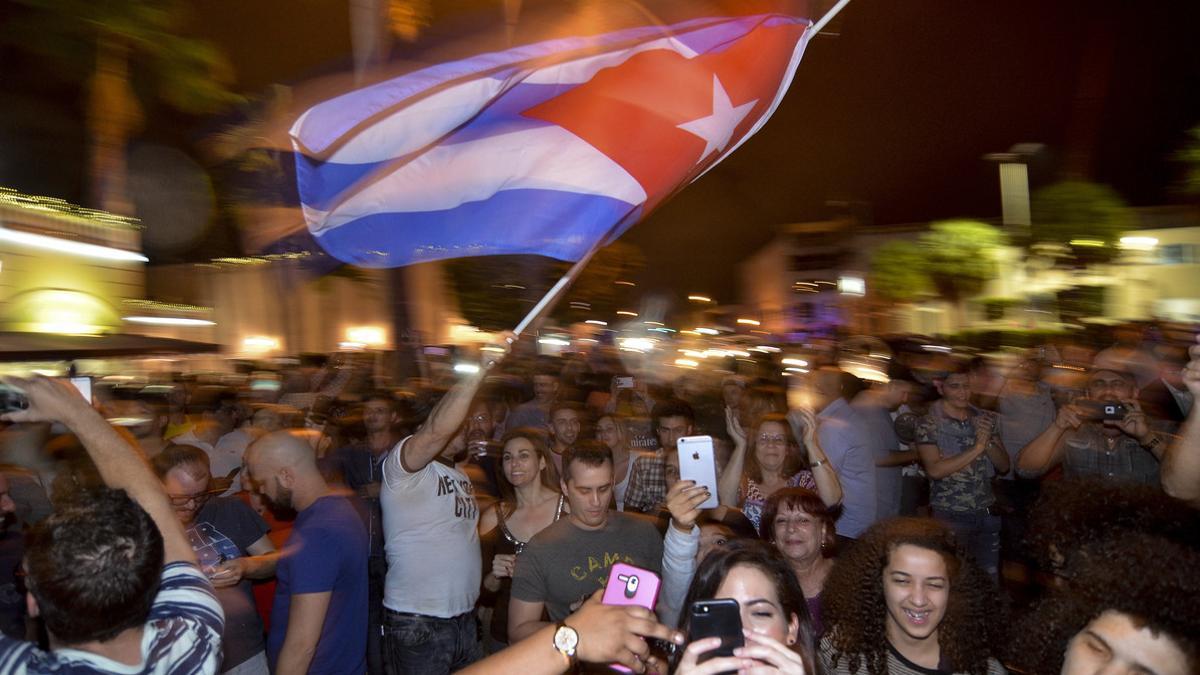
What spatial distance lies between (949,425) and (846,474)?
1.36 metres

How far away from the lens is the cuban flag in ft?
15.0

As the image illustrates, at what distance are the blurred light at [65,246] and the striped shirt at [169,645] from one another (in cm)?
961

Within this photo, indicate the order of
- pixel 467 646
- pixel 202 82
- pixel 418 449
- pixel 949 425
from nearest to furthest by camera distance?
1. pixel 202 82
2. pixel 418 449
3. pixel 467 646
4. pixel 949 425

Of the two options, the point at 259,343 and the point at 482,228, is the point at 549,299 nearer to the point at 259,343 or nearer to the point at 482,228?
the point at 482,228

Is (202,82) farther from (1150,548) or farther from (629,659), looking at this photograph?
(1150,548)

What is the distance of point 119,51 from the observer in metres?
4.25

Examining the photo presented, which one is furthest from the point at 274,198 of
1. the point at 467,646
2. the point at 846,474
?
the point at 846,474

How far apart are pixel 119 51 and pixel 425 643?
344cm

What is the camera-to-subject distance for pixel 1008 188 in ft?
140

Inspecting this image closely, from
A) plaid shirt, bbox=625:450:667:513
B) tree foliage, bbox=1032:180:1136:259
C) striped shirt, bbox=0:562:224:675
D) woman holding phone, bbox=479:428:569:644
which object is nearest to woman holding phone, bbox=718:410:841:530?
plaid shirt, bbox=625:450:667:513

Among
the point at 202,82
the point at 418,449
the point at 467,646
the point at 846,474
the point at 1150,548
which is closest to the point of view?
the point at 1150,548

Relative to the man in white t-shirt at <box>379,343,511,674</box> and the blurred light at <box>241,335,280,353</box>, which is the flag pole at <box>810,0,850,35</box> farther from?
the blurred light at <box>241,335,280,353</box>

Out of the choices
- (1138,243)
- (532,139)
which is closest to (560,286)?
(532,139)

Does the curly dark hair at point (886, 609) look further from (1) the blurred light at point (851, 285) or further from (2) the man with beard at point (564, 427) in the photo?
(1) the blurred light at point (851, 285)
